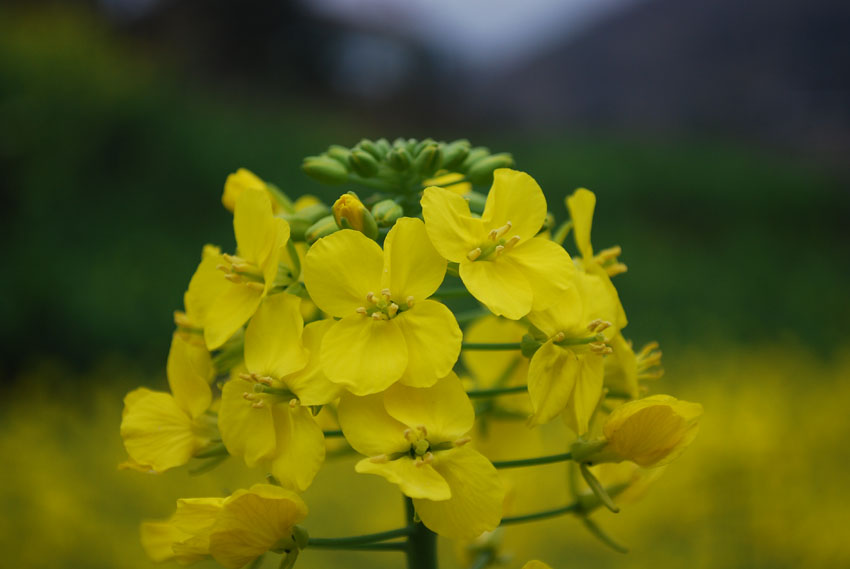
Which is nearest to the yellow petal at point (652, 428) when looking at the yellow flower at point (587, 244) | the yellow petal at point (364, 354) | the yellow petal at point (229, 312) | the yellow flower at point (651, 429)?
the yellow flower at point (651, 429)

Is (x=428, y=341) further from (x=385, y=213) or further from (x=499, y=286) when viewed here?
(x=385, y=213)

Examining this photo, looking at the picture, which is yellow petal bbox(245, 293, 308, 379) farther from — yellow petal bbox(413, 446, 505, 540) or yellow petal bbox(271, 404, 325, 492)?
yellow petal bbox(413, 446, 505, 540)

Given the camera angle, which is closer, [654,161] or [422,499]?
[422,499]

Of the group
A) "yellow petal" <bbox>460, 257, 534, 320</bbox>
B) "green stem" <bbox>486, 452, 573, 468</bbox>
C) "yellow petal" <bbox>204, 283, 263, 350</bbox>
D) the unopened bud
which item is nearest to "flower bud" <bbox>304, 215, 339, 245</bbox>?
the unopened bud

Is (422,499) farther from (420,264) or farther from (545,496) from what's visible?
(545,496)

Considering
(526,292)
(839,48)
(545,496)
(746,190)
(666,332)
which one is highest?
(839,48)

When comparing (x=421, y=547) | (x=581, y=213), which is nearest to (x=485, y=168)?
(x=581, y=213)

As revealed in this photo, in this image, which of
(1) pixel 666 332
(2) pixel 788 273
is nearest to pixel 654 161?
(2) pixel 788 273
